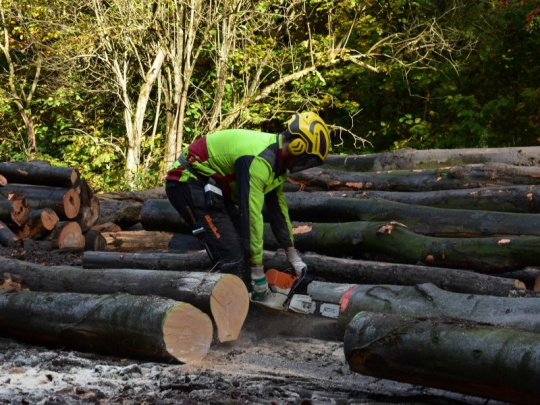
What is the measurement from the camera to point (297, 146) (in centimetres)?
564

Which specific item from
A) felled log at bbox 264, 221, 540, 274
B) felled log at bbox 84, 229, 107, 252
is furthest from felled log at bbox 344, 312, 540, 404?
felled log at bbox 84, 229, 107, 252

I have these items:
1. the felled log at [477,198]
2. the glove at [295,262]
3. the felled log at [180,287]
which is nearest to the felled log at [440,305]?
the glove at [295,262]

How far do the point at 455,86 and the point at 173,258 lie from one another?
1172 cm

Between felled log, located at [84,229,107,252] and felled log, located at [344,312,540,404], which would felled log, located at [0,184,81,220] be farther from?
felled log, located at [344,312,540,404]

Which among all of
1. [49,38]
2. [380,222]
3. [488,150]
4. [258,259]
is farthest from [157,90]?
[258,259]

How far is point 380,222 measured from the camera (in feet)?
23.4

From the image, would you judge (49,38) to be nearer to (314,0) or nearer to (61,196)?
(314,0)

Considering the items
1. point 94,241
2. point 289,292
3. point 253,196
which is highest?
point 253,196

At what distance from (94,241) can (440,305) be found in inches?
210

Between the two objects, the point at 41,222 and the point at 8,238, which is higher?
the point at 41,222

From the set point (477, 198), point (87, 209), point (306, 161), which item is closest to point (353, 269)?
point (306, 161)

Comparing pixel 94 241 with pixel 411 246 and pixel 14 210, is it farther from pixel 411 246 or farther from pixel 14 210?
pixel 411 246

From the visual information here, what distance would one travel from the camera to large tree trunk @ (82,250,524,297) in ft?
19.3

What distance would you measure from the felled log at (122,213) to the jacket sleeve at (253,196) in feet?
15.2
